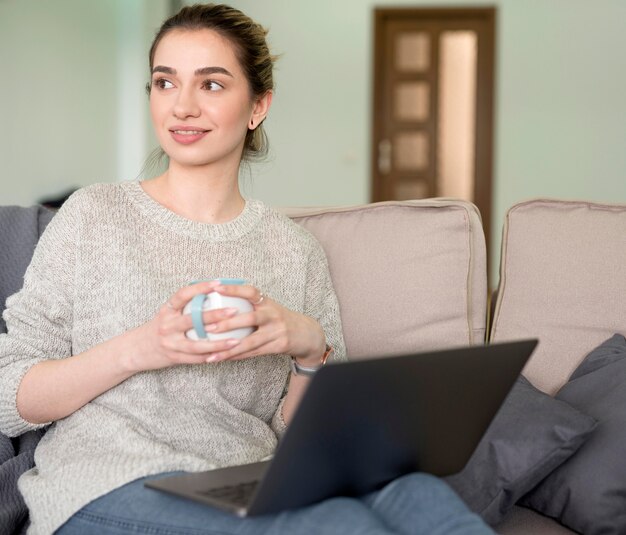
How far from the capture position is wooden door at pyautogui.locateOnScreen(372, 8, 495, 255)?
7.13m

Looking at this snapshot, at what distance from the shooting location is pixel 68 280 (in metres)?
1.39

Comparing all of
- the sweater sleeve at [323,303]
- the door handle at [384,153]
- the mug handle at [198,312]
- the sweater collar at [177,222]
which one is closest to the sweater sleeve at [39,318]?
the sweater collar at [177,222]

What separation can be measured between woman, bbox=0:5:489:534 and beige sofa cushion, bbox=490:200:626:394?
14.7 inches

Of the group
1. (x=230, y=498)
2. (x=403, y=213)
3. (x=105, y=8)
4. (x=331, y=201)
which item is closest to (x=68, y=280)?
(x=230, y=498)

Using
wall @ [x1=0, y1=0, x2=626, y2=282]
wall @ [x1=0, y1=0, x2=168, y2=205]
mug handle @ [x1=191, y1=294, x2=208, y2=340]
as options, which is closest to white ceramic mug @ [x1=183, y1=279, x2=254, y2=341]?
mug handle @ [x1=191, y1=294, x2=208, y2=340]

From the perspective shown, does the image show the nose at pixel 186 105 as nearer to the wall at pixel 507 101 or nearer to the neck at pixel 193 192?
the neck at pixel 193 192

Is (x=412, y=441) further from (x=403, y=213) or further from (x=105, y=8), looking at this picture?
(x=105, y=8)

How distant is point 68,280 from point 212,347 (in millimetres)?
347

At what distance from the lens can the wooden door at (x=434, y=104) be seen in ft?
23.4

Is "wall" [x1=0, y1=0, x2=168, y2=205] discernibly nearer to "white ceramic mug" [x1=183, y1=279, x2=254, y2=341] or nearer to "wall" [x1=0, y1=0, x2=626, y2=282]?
"wall" [x1=0, y1=0, x2=626, y2=282]

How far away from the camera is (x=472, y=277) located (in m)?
1.81

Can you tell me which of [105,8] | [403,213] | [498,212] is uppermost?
[105,8]

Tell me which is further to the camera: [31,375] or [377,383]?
[31,375]

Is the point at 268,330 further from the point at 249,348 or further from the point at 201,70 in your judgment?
the point at 201,70
